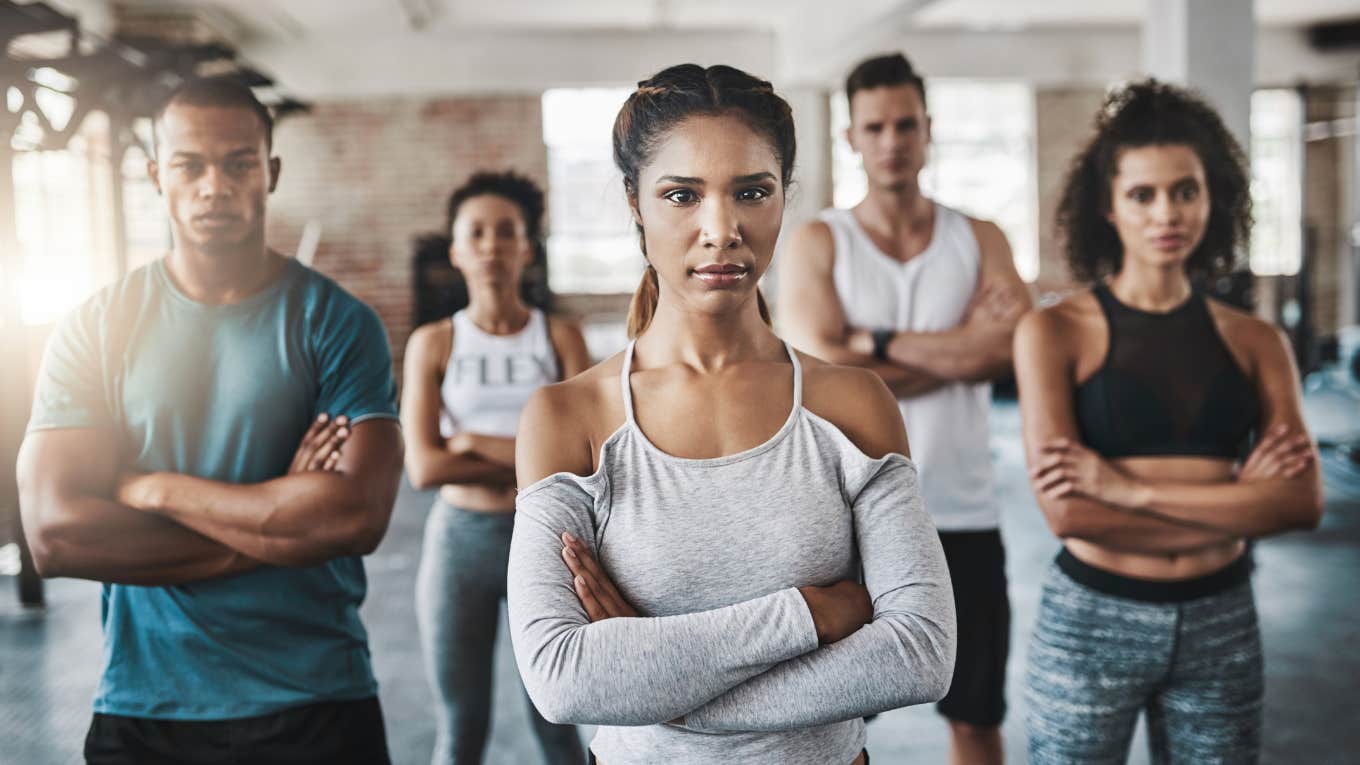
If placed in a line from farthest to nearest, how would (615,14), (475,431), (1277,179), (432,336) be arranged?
(1277,179) → (615,14) → (432,336) → (475,431)

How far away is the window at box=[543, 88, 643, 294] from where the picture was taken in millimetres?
9469

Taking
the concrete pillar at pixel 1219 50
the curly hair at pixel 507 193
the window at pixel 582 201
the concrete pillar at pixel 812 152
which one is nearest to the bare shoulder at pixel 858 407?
the curly hair at pixel 507 193

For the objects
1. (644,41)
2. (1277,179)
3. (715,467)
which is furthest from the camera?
(1277,179)

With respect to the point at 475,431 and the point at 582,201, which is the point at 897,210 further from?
the point at 582,201

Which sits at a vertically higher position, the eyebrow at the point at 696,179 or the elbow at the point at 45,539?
the eyebrow at the point at 696,179

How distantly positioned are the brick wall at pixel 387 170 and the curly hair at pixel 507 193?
6.54 meters

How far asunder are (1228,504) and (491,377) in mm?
1620

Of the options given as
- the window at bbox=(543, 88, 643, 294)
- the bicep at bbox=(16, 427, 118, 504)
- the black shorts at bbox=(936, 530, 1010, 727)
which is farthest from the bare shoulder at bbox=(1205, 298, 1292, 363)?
the window at bbox=(543, 88, 643, 294)

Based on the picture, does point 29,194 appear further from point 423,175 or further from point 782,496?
point 782,496

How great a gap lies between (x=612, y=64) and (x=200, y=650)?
8.43 metres

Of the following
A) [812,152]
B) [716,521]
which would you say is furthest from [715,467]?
[812,152]

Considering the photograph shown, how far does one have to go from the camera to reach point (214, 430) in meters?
1.60

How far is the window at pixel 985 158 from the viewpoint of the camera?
33.2 feet

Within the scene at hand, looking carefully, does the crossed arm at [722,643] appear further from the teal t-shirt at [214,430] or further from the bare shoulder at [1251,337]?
the bare shoulder at [1251,337]
